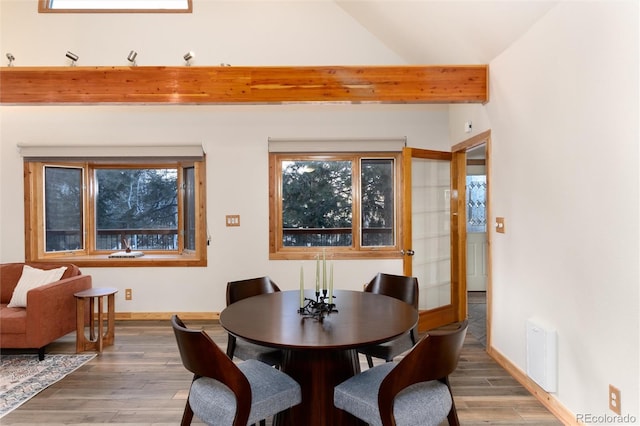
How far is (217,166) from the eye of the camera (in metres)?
4.21

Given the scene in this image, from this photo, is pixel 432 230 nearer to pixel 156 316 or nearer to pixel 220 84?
pixel 220 84

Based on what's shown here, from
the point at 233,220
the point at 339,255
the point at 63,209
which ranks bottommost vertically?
the point at 339,255

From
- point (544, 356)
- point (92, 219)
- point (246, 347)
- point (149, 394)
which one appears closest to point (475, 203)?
point (544, 356)

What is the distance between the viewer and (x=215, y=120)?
4203 mm

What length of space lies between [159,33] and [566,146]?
13.3 ft

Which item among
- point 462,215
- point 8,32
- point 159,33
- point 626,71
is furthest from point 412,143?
point 8,32

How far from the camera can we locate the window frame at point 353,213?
4.25 meters

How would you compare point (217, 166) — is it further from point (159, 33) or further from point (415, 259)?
point (415, 259)

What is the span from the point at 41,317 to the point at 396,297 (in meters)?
2.96

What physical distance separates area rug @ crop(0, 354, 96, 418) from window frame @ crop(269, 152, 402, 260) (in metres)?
2.09

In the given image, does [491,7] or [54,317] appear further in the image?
[54,317]

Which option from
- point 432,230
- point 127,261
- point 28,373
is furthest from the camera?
point 127,261

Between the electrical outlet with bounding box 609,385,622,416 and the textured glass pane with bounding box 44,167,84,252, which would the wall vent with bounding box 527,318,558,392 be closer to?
the electrical outlet with bounding box 609,385,622,416

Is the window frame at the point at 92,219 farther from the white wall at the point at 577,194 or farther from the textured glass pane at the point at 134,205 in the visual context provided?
the white wall at the point at 577,194
